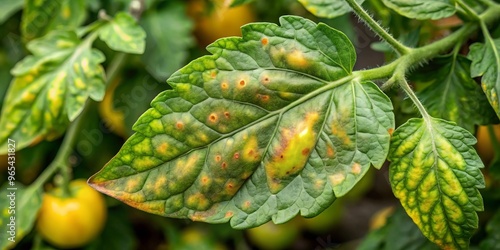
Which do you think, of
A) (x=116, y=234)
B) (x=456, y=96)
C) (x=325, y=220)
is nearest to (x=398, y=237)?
(x=456, y=96)

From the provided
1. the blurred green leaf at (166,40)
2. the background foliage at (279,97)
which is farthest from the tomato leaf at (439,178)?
the blurred green leaf at (166,40)

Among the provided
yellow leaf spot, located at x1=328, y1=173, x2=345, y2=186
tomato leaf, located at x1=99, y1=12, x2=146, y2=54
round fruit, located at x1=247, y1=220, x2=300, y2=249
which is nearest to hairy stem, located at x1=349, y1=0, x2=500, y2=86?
yellow leaf spot, located at x1=328, y1=173, x2=345, y2=186

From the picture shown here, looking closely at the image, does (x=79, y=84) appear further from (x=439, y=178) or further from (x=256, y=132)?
(x=439, y=178)

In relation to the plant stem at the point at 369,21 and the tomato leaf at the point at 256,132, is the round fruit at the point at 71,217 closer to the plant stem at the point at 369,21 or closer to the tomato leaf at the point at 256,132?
the tomato leaf at the point at 256,132

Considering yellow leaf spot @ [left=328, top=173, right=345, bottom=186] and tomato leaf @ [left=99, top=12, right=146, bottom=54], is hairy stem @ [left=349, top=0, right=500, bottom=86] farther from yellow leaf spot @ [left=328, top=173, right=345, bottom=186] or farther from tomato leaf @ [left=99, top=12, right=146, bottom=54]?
tomato leaf @ [left=99, top=12, right=146, bottom=54]

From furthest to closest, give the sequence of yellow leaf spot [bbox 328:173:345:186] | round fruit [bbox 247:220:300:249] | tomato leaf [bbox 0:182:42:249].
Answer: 1. round fruit [bbox 247:220:300:249]
2. tomato leaf [bbox 0:182:42:249]
3. yellow leaf spot [bbox 328:173:345:186]
